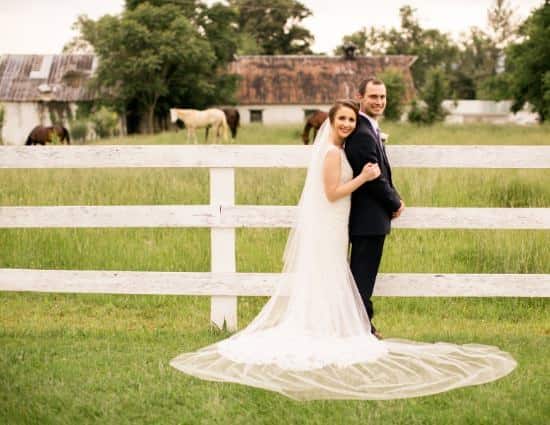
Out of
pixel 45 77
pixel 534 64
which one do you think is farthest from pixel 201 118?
pixel 45 77

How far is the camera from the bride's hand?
14.2 ft

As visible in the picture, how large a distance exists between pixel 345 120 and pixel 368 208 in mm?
604

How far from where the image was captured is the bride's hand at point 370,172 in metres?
4.34

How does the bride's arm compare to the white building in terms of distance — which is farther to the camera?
the white building

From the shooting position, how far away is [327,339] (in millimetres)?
4492

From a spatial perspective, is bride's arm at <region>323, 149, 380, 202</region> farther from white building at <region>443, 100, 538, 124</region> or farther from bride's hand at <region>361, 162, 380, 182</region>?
white building at <region>443, 100, 538, 124</region>

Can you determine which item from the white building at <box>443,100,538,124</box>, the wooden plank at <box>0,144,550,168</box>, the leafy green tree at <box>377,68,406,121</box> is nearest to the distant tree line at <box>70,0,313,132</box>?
the leafy green tree at <box>377,68,406,121</box>

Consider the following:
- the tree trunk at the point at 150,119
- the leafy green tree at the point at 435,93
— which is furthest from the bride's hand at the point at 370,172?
the tree trunk at the point at 150,119

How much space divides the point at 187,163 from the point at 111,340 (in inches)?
54.0

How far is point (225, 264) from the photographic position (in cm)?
508

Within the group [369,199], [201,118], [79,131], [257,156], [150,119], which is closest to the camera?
[369,199]

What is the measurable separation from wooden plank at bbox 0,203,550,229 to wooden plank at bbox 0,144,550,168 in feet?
1.05

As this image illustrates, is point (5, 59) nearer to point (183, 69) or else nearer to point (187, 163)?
point (183, 69)

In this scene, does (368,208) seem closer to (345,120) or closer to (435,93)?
(345,120)
